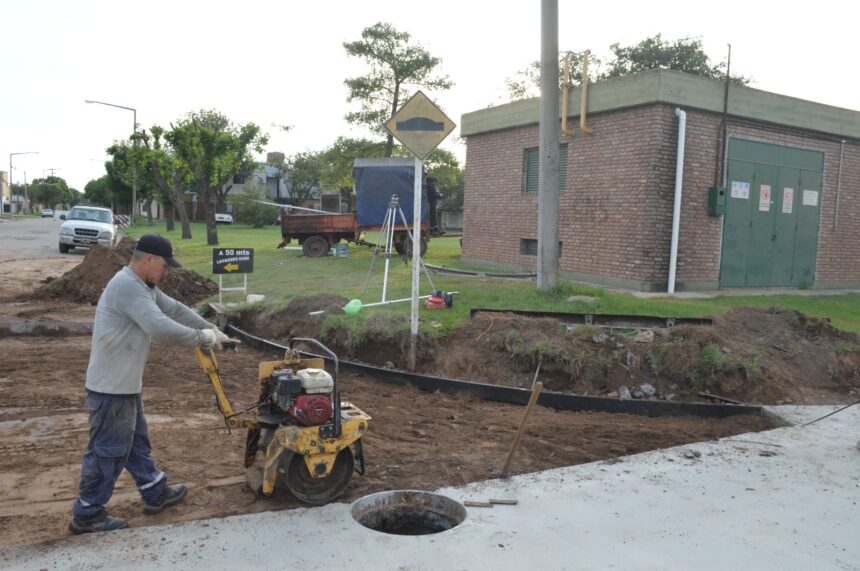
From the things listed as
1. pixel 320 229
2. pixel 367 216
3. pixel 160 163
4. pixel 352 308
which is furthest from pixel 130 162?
pixel 352 308

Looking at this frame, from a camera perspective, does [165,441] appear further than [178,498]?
Yes

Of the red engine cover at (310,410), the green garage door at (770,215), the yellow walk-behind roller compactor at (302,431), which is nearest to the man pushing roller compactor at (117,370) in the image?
the yellow walk-behind roller compactor at (302,431)

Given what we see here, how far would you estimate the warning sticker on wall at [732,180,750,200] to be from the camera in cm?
1434

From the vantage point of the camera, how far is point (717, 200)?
45.1 feet

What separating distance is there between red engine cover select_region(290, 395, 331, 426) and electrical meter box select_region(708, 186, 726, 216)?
11.7 meters

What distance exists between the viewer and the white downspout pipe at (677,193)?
43.1 feet

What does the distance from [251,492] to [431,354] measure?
4140mm

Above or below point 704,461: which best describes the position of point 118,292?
above

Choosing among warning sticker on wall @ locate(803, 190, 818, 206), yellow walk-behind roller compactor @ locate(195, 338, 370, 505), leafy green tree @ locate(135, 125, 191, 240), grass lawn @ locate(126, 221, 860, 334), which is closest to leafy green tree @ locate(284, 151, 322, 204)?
leafy green tree @ locate(135, 125, 191, 240)

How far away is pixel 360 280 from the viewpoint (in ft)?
47.3

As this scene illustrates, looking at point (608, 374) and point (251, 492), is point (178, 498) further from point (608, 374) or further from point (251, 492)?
point (608, 374)

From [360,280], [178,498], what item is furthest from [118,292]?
[360,280]

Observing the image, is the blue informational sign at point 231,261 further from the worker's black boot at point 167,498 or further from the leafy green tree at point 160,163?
the leafy green tree at point 160,163

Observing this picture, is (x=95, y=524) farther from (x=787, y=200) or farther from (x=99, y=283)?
(x=787, y=200)
